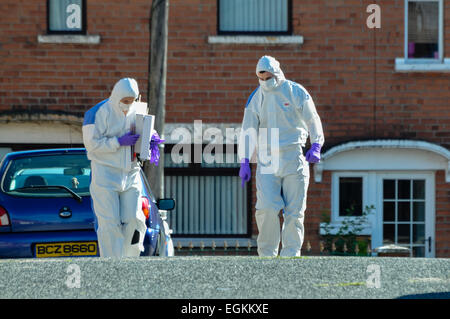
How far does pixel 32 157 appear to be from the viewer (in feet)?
32.7

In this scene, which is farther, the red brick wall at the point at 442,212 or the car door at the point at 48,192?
the red brick wall at the point at 442,212

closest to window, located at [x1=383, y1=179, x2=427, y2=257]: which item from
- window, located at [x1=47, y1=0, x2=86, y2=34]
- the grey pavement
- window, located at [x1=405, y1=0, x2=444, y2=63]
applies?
window, located at [x1=405, y1=0, x2=444, y2=63]

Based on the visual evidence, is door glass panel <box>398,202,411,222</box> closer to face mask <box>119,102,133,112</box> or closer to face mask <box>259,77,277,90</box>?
face mask <box>259,77,277,90</box>

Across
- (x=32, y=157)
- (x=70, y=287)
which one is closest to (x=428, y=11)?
(x=32, y=157)

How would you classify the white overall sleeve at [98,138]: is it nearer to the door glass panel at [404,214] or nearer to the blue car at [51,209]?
the blue car at [51,209]

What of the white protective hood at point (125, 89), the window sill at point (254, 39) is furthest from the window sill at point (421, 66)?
the white protective hood at point (125, 89)

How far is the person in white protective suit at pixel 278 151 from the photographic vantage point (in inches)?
374

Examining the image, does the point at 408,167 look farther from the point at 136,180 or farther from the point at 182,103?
the point at 136,180

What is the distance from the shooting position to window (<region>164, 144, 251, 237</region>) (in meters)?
15.2

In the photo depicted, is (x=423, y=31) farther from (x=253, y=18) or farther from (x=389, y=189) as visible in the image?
(x=253, y=18)

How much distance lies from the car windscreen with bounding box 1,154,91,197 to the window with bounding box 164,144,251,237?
17.2ft

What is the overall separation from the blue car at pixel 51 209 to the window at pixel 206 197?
5.26 m

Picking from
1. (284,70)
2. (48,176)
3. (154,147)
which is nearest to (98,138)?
(154,147)
